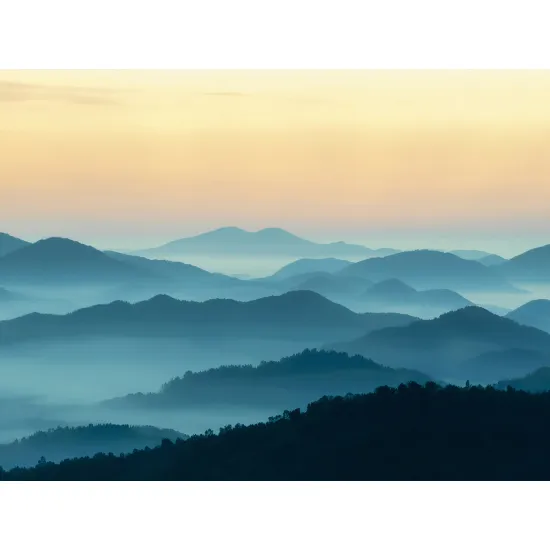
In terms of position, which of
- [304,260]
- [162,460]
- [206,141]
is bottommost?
[162,460]

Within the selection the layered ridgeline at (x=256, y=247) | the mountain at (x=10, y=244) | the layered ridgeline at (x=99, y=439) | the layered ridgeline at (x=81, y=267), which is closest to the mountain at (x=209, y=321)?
the layered ridgeline at (x=81, y=267)

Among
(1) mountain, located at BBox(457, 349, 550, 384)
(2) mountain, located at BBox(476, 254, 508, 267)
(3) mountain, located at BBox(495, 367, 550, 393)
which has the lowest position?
(3) mountain, located at BBox(495, 367, 550, 393)

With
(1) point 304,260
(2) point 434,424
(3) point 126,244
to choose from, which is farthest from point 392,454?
(3) point 126,244

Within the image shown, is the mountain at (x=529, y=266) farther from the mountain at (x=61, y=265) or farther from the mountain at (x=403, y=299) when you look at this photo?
the mountain at (x=61, y=265)

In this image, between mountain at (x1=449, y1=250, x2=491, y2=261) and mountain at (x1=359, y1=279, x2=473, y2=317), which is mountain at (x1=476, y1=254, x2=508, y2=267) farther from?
mountain at (x1=359, y1=279, x2=473, y2=317)

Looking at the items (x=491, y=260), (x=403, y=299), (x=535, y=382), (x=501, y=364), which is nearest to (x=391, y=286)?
(x=403, y=299)

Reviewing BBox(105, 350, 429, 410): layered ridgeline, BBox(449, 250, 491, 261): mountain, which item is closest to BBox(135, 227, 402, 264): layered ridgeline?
BBox(449, 250, 491, 261): mountain

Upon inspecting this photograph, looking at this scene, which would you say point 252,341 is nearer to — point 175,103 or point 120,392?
point 120,392
